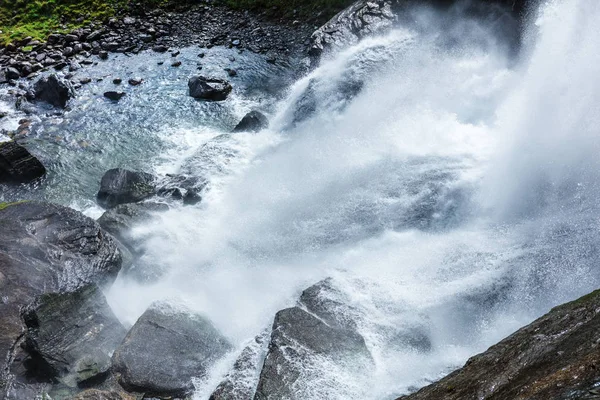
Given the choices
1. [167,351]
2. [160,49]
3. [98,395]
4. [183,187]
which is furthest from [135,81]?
[98,395]

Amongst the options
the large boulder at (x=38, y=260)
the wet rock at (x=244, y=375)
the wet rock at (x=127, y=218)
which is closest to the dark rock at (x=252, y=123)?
the wet rock at (x=127, y=218)

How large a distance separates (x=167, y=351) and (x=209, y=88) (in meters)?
14.0

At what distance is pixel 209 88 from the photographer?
918 inches

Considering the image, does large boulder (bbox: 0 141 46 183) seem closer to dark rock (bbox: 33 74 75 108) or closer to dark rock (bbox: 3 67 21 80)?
dark rock (bbox: 33 74 75 108)

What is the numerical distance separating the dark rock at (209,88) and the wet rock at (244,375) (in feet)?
45.6

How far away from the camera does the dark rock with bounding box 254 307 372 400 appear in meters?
11.2

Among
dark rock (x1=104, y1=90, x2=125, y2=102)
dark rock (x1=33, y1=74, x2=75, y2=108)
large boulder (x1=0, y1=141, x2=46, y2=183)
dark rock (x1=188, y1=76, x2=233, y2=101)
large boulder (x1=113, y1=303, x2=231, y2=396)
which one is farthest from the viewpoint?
dark rock (x1=104, y1=90, x2=125, y2=102)

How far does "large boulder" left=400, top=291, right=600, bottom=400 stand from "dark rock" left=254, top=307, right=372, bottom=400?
12.0 ft

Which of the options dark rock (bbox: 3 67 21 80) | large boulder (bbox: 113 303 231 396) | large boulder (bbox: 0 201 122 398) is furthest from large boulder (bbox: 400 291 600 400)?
dark rock (bbox: 3 67 21 80)

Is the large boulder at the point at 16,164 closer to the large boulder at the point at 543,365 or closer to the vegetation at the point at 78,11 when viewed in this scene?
the vegetation at the point at 78,11

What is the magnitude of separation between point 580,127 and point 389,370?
1078 cm

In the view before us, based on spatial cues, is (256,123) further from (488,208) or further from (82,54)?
(82,54)

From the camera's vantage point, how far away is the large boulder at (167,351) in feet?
39.2

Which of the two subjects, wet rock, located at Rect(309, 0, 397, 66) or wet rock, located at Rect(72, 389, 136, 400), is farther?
wet rock, located at Rect(309, 0, 397, 66)
